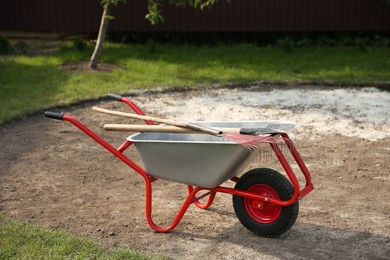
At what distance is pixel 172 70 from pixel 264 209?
621 cm

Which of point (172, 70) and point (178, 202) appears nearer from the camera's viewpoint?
point (178, 202)

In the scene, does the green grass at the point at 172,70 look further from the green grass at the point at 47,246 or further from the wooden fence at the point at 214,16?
the green grass at the point at 47,246

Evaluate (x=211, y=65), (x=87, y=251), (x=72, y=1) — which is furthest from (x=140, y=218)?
(x=72, y=1)

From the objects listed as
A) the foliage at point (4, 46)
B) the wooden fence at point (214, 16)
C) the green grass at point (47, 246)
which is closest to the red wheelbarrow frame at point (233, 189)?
the green grass at point (47, 246)

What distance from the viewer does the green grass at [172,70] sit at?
8969 millimetres

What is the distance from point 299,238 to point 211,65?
6.69 metres

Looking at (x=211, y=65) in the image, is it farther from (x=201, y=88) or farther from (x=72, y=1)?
(x=72, y=1)

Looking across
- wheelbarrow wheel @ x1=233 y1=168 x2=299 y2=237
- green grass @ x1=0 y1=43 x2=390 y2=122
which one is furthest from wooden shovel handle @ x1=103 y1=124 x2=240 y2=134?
green grass @ x1=0 y1=43 x2=390 y2=122

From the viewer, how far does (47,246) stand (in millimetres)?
4418

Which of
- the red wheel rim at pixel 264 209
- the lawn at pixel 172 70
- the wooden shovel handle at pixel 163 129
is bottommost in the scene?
the lawn at pixel 172 70

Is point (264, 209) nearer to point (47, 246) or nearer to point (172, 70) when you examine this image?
point (47, 246)

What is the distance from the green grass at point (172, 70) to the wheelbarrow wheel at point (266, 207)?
3.87 m

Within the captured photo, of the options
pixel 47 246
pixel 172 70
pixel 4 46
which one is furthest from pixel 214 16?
pixel 47 246

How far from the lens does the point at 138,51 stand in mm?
12227
